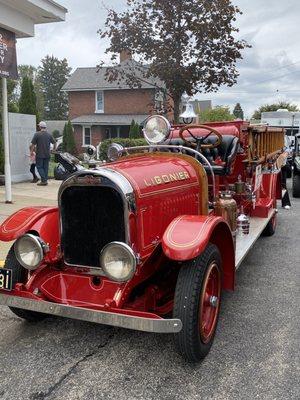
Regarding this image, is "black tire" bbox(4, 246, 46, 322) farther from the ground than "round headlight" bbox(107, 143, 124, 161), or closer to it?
closer to it

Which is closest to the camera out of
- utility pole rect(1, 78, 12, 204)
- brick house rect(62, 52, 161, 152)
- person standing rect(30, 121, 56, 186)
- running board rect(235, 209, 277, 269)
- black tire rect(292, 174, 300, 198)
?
running board rect(235, 209, 277, 269)

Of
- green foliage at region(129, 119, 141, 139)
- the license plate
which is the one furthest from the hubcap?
green foliage at region(129, 119, 141, 139)

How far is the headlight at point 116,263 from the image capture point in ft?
9.59

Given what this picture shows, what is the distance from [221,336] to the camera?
11.6ft

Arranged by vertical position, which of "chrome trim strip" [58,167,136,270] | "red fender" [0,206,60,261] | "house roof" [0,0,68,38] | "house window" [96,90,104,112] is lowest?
"red fender" [0,206,60,261]

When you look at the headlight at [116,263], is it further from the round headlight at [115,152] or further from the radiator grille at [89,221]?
the round headlight at [115,152]

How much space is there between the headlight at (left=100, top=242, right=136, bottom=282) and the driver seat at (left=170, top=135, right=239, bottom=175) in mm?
2346

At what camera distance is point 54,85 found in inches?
2936

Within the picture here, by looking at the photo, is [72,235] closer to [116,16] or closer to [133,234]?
[133,234]

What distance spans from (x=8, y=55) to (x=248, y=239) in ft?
18.5

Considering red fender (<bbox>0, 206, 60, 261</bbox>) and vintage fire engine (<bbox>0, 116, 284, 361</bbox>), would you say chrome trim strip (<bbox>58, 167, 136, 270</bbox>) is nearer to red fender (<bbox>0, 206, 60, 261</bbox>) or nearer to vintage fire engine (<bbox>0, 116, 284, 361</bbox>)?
vintage fire engine (<bbox>0, 116, 284, 361</bbox>)

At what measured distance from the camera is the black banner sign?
25.5ft

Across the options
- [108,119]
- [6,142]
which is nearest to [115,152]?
[6,142]

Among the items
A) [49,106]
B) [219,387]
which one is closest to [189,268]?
[219,387]
